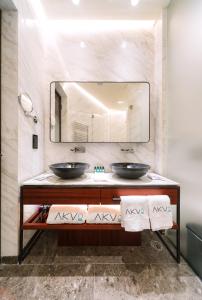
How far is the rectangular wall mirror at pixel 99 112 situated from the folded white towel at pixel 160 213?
2.85 ft

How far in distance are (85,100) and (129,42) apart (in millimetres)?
941

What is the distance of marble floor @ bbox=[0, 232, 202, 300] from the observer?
1188mm

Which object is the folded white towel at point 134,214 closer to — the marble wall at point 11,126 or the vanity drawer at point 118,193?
the vanity drawer at point 118,193

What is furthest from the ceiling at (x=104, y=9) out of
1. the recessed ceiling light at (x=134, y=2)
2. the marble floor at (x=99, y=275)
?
the marble floor at (x=99, y=275)

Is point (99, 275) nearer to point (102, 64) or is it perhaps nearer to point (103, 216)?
point (103, 216)

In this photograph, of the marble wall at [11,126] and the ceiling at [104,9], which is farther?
the ceiling at [104,9]

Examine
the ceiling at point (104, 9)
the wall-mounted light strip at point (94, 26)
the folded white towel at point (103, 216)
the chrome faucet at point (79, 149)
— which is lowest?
the folded white towel at point (103, 216)

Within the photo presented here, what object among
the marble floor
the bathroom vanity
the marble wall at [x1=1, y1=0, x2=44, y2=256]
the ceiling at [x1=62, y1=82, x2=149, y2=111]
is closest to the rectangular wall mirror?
the ceiling at [x1=62, y1=82, x2=149, y2=111]

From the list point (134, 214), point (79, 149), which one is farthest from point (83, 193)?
point (79, 149)

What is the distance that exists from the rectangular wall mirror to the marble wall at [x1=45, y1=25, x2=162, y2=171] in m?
0.09

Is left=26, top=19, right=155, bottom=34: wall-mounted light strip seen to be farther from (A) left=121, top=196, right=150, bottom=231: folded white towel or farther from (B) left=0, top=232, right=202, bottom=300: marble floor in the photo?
(B) left=0, top=232, right=202, bottom=300: marble floor

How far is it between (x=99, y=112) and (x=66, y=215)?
4.03 ft

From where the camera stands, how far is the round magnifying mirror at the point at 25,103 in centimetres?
147

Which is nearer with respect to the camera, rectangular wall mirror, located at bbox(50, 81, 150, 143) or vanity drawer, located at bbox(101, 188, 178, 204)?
vanity drawer, located at bbox(101, 188, 178, 204)
